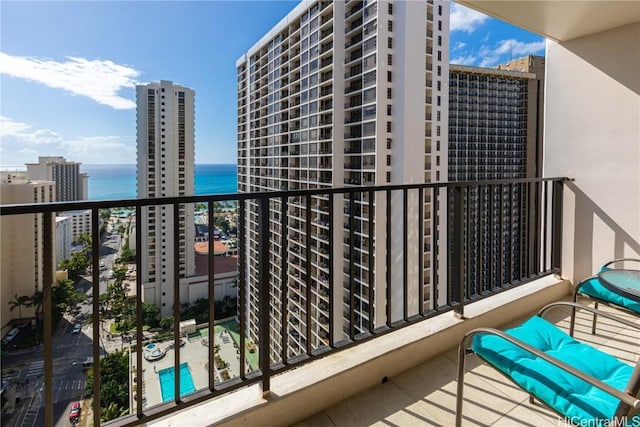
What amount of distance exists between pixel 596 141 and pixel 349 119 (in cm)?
1817

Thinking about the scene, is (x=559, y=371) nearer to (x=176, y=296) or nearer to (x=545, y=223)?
(x=176, y=296)

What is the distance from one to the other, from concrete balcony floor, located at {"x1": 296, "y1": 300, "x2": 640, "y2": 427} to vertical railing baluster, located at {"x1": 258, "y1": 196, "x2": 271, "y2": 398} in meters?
0.25

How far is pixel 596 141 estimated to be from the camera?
103 inches

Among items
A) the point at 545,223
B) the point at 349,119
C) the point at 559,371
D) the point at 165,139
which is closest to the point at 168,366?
the point at 559,371

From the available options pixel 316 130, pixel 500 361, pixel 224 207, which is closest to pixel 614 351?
pixel 500 361

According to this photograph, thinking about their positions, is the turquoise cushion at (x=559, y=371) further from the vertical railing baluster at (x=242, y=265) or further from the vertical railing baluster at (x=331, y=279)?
the vertical railing baluster at (x=242, y=265)

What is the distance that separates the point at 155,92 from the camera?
10.3 metres

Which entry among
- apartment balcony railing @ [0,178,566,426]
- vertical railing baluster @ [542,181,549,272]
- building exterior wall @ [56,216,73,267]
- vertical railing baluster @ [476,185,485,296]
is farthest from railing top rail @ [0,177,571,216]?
vertical railing baluster @ [542,181,549,272]

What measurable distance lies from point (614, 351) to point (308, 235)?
1.83 m

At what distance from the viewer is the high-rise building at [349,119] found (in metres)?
15.7

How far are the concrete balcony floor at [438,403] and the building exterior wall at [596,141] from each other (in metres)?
1.10

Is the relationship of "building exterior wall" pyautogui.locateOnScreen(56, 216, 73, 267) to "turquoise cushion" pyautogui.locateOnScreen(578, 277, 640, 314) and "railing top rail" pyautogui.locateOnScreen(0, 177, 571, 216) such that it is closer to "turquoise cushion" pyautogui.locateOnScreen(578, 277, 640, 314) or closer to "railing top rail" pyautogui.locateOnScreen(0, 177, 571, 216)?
"railing top rail" pyautogui.locateOnScreen(0, 177, 571, 216)

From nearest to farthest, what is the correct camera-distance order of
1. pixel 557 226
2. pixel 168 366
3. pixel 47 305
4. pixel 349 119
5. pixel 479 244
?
pixel 47 305, pixel 479 244, pixel 168 366, pixel 557 226, pixel 349 119

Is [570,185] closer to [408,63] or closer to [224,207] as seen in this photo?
[224,207]
